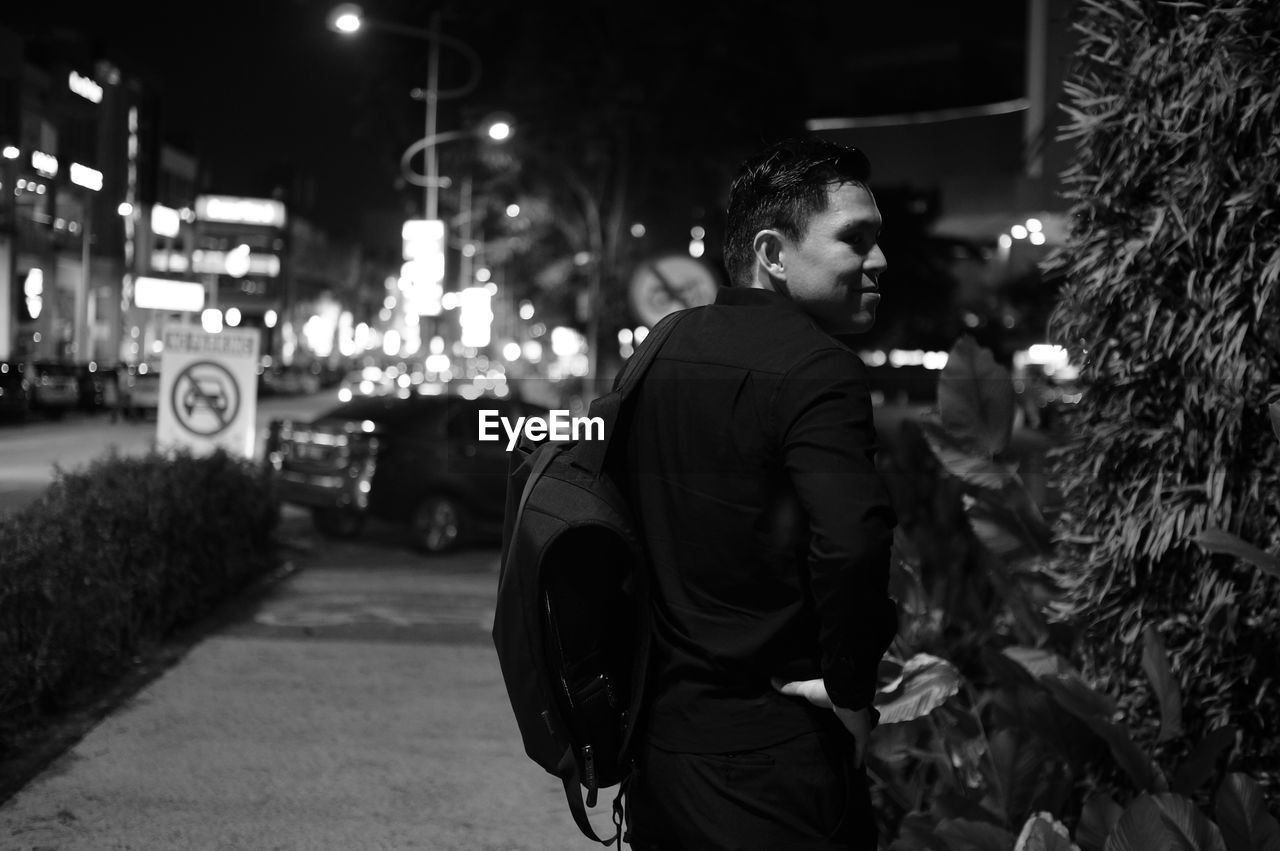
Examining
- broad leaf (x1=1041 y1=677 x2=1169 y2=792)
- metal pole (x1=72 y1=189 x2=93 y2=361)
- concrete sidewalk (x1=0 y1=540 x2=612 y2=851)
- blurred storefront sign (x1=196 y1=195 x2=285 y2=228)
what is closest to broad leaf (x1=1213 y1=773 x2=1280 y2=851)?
broad leaf (x1=1041 y1=677 x2=1169 y2=792)

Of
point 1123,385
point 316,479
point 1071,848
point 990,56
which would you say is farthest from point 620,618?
point 990,56

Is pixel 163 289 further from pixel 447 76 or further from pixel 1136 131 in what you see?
pixel 1136 131

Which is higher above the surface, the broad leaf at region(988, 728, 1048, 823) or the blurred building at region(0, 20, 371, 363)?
the blurred building at region(0, 20, 371, 363)

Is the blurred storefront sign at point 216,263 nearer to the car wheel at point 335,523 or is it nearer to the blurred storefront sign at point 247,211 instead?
the blurred storefront sign at point 247,211

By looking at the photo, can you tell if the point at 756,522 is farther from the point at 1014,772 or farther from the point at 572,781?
the point at 1014,772

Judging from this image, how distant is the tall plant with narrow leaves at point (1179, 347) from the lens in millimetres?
3746

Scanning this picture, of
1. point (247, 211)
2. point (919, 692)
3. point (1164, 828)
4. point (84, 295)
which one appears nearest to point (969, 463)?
point (919, 692)

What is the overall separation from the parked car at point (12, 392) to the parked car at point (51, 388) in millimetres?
2475

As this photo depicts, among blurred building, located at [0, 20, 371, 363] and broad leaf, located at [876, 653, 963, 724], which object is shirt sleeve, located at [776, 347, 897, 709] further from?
blurred building, located at [0, 20, 371, 363]

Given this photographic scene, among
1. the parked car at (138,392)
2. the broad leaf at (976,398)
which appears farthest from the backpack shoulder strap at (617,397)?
the parked car at (138,392)

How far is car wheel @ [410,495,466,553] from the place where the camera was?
1420 cm

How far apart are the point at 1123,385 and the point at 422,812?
291 centimetres

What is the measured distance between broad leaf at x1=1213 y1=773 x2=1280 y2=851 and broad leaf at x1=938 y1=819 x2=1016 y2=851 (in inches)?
21.1

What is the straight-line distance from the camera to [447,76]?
31844mm
